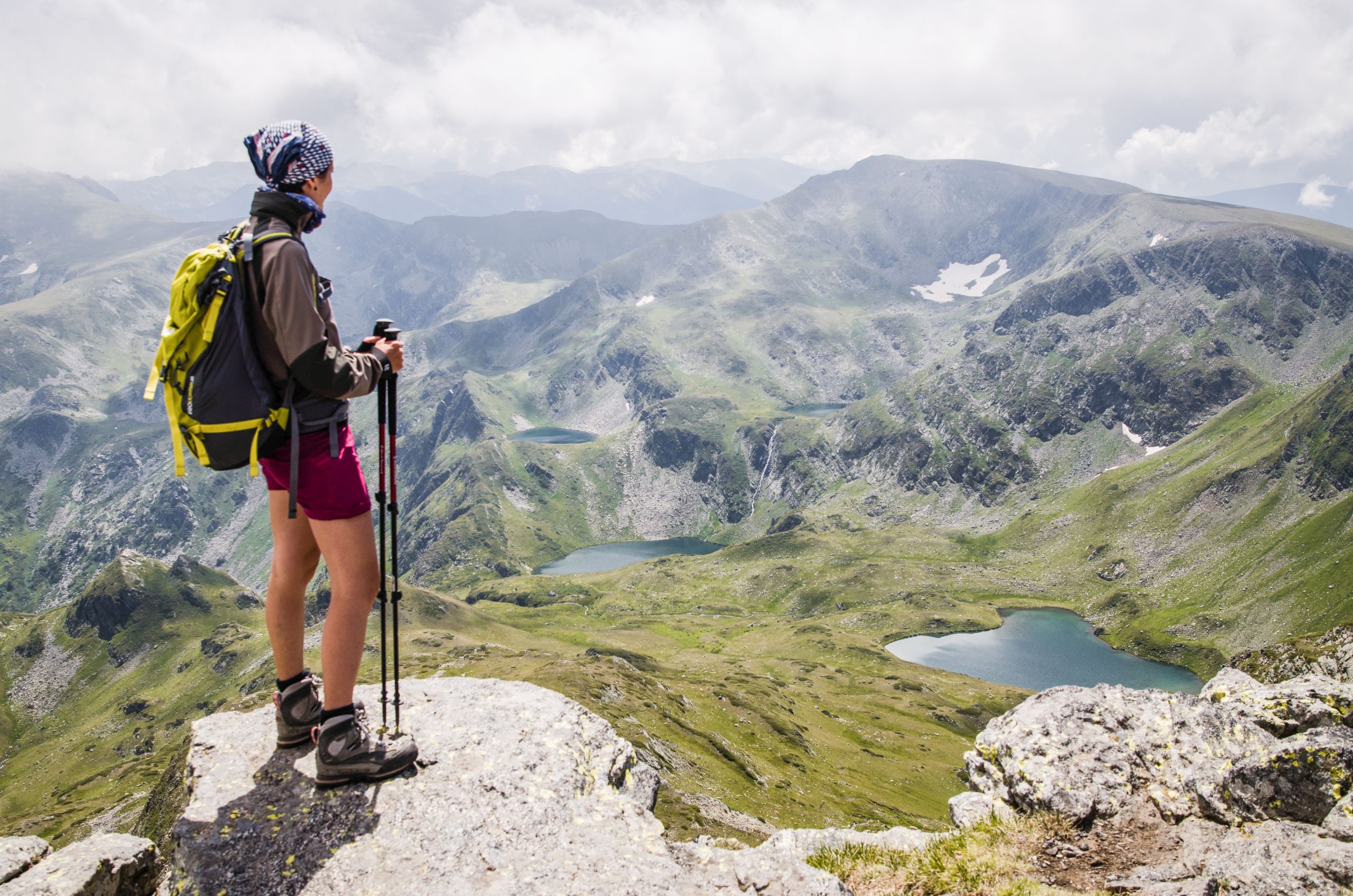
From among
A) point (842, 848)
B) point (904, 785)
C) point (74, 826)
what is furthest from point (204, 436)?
point (74, 826)

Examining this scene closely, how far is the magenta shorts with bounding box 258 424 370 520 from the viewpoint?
810 cm

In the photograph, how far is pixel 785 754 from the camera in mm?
86312

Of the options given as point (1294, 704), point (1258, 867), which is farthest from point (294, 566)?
point (1294, 704)

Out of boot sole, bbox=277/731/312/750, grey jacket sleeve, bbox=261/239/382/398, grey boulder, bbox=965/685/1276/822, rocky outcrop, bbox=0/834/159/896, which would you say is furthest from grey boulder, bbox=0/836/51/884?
grey boulder, bbox=965/685/1276/822

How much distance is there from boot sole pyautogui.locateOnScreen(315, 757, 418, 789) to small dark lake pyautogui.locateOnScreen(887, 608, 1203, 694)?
570 feet

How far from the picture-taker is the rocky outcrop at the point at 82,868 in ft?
25.9

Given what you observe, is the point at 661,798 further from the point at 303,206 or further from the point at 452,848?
the point at 303,206

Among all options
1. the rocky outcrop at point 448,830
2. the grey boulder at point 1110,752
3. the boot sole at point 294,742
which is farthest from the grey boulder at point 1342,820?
the boot sole at point 294,742

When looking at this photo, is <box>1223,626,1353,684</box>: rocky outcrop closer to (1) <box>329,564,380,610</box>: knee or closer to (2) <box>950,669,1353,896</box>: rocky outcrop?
(2) <box>950,669,1353,896</box>: rocky outcrop

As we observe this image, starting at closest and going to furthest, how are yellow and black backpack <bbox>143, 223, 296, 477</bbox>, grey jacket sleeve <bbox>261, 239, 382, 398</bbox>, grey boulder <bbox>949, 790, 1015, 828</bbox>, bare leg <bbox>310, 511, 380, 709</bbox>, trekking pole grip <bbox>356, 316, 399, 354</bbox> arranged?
yellow and black backpack <bbox>143, 223, 296, 477</bbox> < grey jacket sleeve <bbox>261, 239, 382, 398</bbox> < bare leg <bbox>310, 511, 380, 709</bbox> < trekking pole grip <bbox>356, 316, 399, 354</bbox> < grey boulder <bbox>949, 790, 1015, 828</bbox>

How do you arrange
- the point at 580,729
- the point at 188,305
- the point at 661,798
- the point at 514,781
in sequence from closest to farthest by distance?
the point at 188,305 → the point at 514,781 → the point at 580,729 → the point at 661,798

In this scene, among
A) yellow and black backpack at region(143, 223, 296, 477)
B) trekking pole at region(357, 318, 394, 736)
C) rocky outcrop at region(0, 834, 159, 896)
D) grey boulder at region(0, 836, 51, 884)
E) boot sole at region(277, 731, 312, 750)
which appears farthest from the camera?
boot sole at region(277, 731, 312, 750)

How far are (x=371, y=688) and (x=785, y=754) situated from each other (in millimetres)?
82480

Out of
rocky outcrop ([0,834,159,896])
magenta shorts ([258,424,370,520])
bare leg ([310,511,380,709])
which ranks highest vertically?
magenta shorts ([258,424,370,520])
